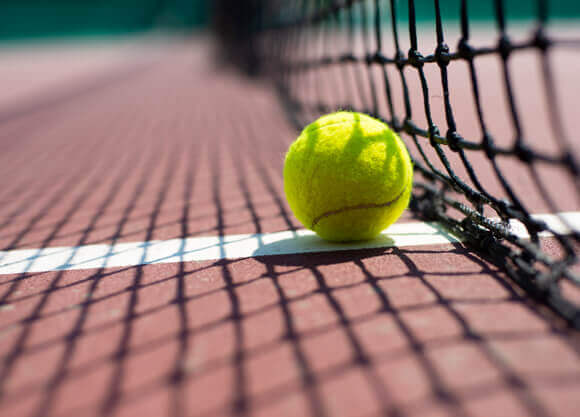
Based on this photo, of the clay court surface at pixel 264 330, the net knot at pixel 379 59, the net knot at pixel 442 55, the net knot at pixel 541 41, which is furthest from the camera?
the net knot at pixel 379 59

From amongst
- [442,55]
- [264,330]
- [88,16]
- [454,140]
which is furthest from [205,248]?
[88,16]

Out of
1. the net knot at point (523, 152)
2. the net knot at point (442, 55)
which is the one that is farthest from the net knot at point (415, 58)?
the net knot at point (523, 152)

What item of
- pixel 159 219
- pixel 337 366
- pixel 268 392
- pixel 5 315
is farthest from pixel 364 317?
pixel 159 219

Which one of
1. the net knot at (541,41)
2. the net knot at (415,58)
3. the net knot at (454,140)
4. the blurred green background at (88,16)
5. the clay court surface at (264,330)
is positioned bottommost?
the clay court surface at (264,330)

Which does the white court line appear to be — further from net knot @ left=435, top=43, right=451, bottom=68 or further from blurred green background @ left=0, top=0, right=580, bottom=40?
blurred green background @ left=0, top=0, right=580, bottom=40

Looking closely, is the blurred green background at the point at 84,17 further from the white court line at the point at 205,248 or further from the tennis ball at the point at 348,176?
the tennis ball at the point at 348,176

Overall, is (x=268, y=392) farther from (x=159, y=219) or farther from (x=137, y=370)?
(x=159, y=219)

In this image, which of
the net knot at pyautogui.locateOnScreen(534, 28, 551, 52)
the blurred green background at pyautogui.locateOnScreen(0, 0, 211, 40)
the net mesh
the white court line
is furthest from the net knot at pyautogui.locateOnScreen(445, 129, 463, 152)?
the blurred green background at pyautogui.locateOnScreen(0, 0, 211, 40)
